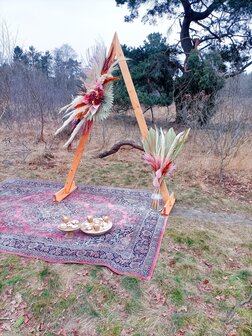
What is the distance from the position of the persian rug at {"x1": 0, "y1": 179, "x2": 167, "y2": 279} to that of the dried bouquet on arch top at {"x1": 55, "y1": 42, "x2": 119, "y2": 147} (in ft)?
3.57

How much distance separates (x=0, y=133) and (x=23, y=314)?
782 centimetres

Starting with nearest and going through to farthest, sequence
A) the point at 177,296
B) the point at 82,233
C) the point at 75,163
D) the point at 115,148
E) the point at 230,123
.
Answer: the point at 177,296
the point at 82,233
the point at 75,163
the point at 230,123
the point at 115,148

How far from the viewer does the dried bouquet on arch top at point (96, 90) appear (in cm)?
346

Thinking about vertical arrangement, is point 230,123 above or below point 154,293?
above

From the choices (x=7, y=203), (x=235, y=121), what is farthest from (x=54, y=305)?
(x=235, y=121)

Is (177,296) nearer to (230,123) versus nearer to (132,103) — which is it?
(132,103)

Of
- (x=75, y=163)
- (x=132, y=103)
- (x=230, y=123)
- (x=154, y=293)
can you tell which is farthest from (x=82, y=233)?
(x=230, y=123)

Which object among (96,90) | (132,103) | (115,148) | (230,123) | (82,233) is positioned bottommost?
(82,233)

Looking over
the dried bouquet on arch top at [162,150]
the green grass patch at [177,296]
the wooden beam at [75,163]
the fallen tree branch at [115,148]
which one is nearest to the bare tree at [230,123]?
the fallen tree branch at [115,148]

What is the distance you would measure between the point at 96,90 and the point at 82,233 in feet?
6.00

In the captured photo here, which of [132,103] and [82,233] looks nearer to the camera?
[82,233]

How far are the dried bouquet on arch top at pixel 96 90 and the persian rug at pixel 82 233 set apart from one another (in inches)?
42.9

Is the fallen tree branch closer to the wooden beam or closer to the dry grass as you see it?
the wooden beam

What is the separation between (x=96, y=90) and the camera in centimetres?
346
